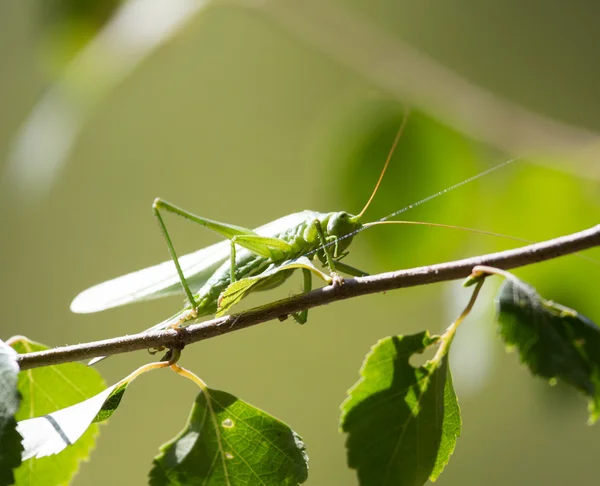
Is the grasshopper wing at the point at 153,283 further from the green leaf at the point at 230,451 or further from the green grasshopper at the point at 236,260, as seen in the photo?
the green leaf at the point at 230,451

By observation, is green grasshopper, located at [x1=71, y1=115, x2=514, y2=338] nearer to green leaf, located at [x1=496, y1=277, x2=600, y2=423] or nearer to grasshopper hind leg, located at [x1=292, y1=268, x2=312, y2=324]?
grasshopper hind leg, located at [x1=292, y1=268, x2=312, y2=324]

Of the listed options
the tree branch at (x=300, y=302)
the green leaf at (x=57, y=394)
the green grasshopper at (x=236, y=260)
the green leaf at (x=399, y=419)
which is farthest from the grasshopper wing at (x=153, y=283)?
the green leaf at (x=399, y=419)

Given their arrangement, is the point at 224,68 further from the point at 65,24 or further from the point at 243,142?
the point at 65,24

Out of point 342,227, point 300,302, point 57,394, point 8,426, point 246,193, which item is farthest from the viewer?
point 246,193

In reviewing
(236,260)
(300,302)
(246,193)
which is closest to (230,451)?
(300,302)

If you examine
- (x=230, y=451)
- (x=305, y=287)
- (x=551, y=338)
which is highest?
(x=305, y=287)

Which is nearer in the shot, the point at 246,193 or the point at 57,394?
the point at 57,394

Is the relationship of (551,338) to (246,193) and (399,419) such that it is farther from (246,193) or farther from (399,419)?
(246,193)
